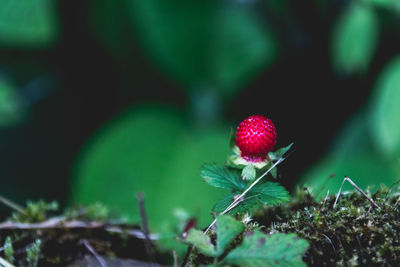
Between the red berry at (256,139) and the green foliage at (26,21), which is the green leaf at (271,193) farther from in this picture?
the green foliage at (26,21)

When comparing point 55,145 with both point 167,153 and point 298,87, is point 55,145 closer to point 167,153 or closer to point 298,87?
point 167,153

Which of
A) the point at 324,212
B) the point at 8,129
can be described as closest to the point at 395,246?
the point at 324,212

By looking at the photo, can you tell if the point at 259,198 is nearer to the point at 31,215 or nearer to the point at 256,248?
the point at 256,248

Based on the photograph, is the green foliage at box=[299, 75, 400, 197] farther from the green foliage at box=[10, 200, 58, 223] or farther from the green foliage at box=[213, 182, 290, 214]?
the green foliage at box=[10, 200, 58, 223]

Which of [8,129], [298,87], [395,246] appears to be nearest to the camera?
[395,246]


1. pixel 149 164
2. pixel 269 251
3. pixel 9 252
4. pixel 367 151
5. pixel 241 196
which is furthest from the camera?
pixel 149 164

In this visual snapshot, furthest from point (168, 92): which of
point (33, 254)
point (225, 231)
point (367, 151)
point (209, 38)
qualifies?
point (225, 231)

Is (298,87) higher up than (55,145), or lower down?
higher up
